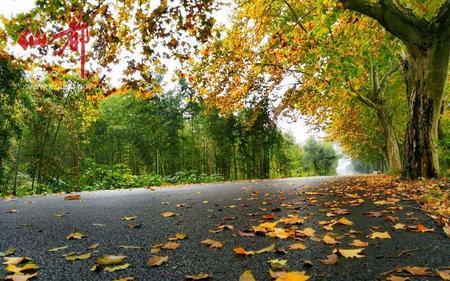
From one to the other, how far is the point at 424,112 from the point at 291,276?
8231 mm

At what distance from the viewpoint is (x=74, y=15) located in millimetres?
6805

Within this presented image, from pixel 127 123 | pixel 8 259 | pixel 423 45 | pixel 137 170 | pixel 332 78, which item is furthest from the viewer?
pixel 137 170

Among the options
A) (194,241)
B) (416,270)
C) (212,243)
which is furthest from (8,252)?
(416,270)

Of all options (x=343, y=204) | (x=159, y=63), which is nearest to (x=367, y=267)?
(x=343, y=204)

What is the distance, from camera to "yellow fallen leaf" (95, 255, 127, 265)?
2.76m

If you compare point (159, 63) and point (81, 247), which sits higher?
point (159, 63)

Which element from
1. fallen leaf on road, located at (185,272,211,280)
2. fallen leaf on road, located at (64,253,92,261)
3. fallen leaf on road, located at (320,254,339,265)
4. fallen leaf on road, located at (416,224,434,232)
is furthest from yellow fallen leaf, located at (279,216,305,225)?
fallen leaf on road, located at (64,253,92,261)

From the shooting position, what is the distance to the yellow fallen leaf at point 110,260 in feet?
9.05

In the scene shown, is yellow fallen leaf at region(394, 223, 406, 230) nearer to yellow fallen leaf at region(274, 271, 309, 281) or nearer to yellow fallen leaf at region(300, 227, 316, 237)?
yellow fallen leaf at region(300, 227, 316, 237)

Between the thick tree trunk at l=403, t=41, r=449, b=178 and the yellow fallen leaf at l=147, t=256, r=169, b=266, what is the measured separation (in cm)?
766

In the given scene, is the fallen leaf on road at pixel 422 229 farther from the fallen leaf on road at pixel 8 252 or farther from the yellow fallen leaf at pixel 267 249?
the fallen leaf on road at pixel 8 252

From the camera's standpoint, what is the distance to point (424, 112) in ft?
29.8

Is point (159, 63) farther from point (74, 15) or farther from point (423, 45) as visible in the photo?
point (423, 45)

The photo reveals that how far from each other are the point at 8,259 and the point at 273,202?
416 centimetres
